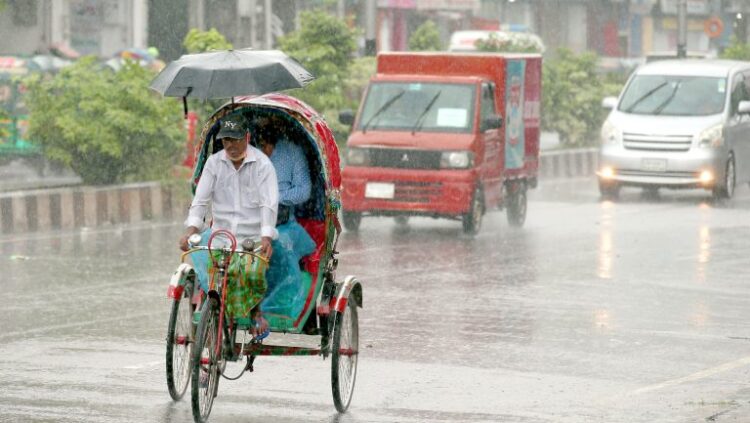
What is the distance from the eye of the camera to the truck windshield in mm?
20219

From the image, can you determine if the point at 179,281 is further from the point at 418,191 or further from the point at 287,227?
the point at 418,191

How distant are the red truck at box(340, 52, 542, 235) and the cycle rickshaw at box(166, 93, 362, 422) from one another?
979 centimetres

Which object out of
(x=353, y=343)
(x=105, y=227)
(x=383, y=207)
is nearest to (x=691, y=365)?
(x=353, y=343)

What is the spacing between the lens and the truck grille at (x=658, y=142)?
80.6ft

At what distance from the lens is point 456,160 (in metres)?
19.6

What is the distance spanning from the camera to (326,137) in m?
9.58

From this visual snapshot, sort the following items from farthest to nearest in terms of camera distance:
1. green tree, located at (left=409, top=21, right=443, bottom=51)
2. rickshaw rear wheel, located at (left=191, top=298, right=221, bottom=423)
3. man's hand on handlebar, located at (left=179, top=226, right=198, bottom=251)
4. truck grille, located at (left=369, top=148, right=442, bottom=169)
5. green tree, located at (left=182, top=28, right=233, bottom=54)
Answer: green tree, located at (left=409, top=21, right=443, bottom=51), green tree, located at (left=182, top=28, right=233, bottom=54), truck grille, located at (left=369, top=148, right=442, bottom=169), man's hand on handlebar, located at (left=179, top=226, right=198, bottom=251), rickshaw rear wheel, located at (left=191, top=298, right=221, bottom=423)

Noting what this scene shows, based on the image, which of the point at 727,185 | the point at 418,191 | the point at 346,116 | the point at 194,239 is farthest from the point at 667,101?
the point at 194,239

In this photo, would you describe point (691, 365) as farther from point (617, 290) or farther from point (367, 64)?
point (367, 64)

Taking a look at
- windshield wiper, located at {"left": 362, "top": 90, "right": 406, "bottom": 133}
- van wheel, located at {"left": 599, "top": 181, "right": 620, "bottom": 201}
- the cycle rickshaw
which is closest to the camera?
the cycle rickshaw

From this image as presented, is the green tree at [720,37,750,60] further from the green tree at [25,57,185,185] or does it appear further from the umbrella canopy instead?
the umbrella canopy

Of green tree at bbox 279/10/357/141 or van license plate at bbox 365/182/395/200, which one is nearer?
van license plate at bbox 365/182/395/200

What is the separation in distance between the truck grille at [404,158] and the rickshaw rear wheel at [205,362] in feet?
36.3

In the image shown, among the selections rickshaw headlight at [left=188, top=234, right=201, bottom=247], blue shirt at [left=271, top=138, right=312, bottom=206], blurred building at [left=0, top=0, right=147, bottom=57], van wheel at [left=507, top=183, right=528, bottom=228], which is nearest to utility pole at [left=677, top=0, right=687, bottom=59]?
blurred building at [left=0, top=0, right=147, bottom=57]
